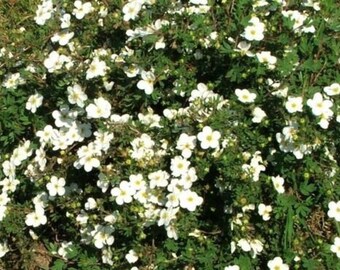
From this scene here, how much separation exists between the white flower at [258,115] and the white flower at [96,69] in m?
0.87

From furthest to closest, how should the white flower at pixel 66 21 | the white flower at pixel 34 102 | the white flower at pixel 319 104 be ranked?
the white flower at pixel 66 21
the white flower at pixel 34 102
the white flower at pixel 319 104

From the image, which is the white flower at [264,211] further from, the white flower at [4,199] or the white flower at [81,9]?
the white flower at [81,9]

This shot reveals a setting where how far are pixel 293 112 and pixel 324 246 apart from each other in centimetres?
69

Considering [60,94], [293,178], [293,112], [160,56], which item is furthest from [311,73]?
[60,94]

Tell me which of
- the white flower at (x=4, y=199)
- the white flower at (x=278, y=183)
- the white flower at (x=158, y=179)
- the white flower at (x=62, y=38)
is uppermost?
the white flower at (x=62, y=38)

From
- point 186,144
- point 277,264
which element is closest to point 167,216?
point 186,144

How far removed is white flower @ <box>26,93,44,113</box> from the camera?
3830mm

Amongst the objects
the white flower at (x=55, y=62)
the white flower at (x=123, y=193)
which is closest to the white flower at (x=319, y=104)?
the white flower at (x=123, y=193)

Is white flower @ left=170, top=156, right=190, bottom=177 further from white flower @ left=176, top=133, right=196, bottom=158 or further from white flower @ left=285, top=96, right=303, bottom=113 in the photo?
white flower @ left=285, top=96, right=303, bottom=113

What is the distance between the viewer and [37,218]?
369 centimetres

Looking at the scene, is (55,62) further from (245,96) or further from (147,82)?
(245,96)

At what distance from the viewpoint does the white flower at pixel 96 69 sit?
3578 millimetres

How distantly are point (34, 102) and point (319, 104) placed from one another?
1670mm

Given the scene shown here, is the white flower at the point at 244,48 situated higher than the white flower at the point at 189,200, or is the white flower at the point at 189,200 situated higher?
the white flower at the point at 244,48
